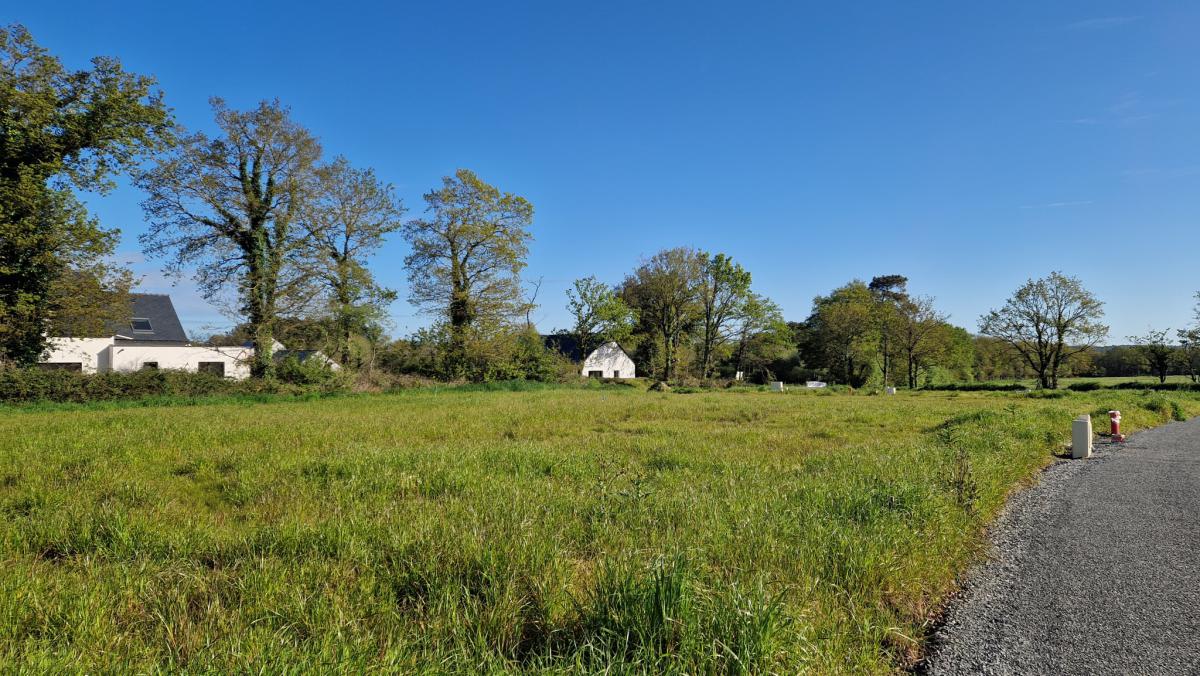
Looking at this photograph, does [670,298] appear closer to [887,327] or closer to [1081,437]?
[887,327]

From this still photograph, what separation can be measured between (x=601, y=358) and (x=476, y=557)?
51.0 m

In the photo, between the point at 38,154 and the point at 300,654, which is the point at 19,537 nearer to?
the point at 300,654

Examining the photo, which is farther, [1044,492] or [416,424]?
[416,424]

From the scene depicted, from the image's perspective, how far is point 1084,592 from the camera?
392 cm

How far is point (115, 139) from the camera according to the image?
23.0 meters

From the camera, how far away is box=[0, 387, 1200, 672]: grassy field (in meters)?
2.57

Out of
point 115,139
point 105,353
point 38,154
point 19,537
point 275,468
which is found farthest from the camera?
point 105,353

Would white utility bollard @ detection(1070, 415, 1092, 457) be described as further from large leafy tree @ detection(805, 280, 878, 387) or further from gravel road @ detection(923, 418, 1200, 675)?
large leafy tree @ detection(805, 280, 878, 387)

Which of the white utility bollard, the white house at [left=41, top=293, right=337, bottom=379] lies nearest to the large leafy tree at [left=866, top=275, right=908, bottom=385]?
the white utility bollard

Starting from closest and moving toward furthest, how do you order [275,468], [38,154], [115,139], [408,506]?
[408,506] → [275,468] → [38,154] → [115,139]

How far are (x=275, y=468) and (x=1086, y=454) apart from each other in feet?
46.8

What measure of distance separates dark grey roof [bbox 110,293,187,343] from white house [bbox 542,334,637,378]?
29.3 meters

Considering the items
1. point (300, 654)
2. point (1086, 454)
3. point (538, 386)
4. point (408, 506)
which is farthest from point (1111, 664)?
point (538, 386)

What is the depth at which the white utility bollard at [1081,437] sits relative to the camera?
1012 cm
